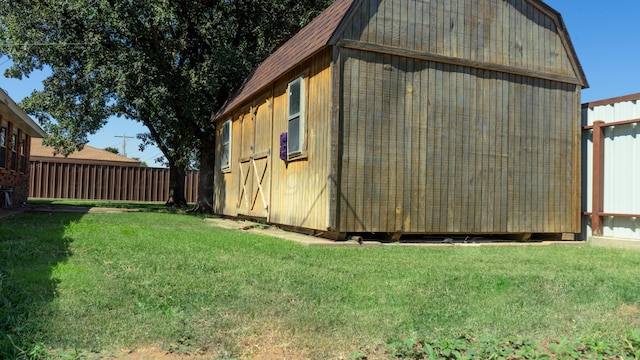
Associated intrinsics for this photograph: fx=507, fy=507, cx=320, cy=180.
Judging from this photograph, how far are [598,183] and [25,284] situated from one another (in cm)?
915

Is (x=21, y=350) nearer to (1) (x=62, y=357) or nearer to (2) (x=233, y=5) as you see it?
(1) (x=62, y=357)

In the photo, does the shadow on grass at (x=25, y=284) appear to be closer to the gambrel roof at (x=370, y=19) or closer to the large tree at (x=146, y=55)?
the gambrel roof at (x=370, y=19)

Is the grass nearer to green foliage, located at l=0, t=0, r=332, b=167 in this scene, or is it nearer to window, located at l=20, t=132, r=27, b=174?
green foliage, located at l=0, t=0, r=332, b=167

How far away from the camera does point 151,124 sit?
18.9 metres

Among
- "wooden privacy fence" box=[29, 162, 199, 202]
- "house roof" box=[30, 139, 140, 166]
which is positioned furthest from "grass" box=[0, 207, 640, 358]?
"house roof" box=[30, 139, 140, 166]

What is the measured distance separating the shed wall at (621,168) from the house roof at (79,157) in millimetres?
31373

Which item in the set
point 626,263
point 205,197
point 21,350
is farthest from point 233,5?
point 21,350

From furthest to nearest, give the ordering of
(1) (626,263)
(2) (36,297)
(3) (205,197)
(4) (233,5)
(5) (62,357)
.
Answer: (3) (205,197)
(4) (233,5)
(1) (626,263)
(2) (36,297)
(5) (62,357)

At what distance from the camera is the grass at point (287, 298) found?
3.31 metres

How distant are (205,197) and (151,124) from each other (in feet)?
11.6

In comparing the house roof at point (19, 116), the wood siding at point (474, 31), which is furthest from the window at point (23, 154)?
the wood siding at point (474, 31)

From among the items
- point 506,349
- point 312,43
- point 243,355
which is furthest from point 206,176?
point 506,349

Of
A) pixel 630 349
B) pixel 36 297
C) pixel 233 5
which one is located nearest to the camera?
pixel 630 349

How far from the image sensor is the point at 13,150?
1716 centimetres
